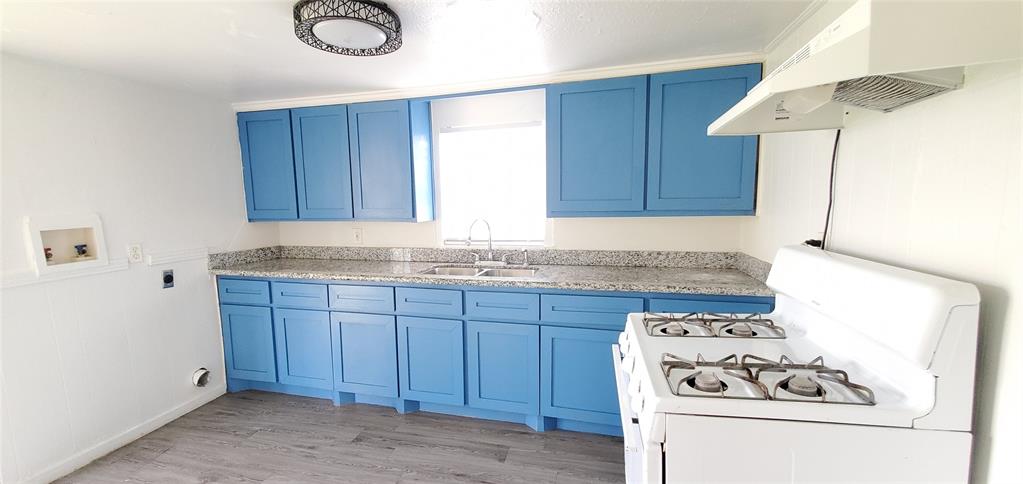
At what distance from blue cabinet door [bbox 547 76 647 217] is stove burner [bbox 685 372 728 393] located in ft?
4.62

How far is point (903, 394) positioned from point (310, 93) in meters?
3.17

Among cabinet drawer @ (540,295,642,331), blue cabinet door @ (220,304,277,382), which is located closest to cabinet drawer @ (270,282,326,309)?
blue cabinet door @ (220,304,277,382)

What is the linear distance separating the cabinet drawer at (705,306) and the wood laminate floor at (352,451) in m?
0.83

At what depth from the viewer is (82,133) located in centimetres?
208

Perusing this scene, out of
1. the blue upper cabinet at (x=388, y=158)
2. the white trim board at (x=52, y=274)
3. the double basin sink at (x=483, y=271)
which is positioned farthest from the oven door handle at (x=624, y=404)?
the white trim board at (x=52, y=274)

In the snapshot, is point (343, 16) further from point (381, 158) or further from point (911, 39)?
point (911, 39)

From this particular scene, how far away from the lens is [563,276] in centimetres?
225

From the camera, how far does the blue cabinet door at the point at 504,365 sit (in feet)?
7.30

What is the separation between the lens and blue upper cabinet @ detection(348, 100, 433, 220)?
264cm

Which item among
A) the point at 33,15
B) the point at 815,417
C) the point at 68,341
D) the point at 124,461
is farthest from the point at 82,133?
the point at 815,417

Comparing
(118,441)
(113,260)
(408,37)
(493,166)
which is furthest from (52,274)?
→ (493,166)

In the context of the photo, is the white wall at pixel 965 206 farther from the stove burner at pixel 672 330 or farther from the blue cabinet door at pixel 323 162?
the blue cabinet door at pixel 323 162

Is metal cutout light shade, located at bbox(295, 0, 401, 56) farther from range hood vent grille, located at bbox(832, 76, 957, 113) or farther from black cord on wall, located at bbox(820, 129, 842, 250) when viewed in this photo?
black cord on wall, located at bbox(820, 129, 842, 250)

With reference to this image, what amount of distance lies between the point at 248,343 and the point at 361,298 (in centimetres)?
101
